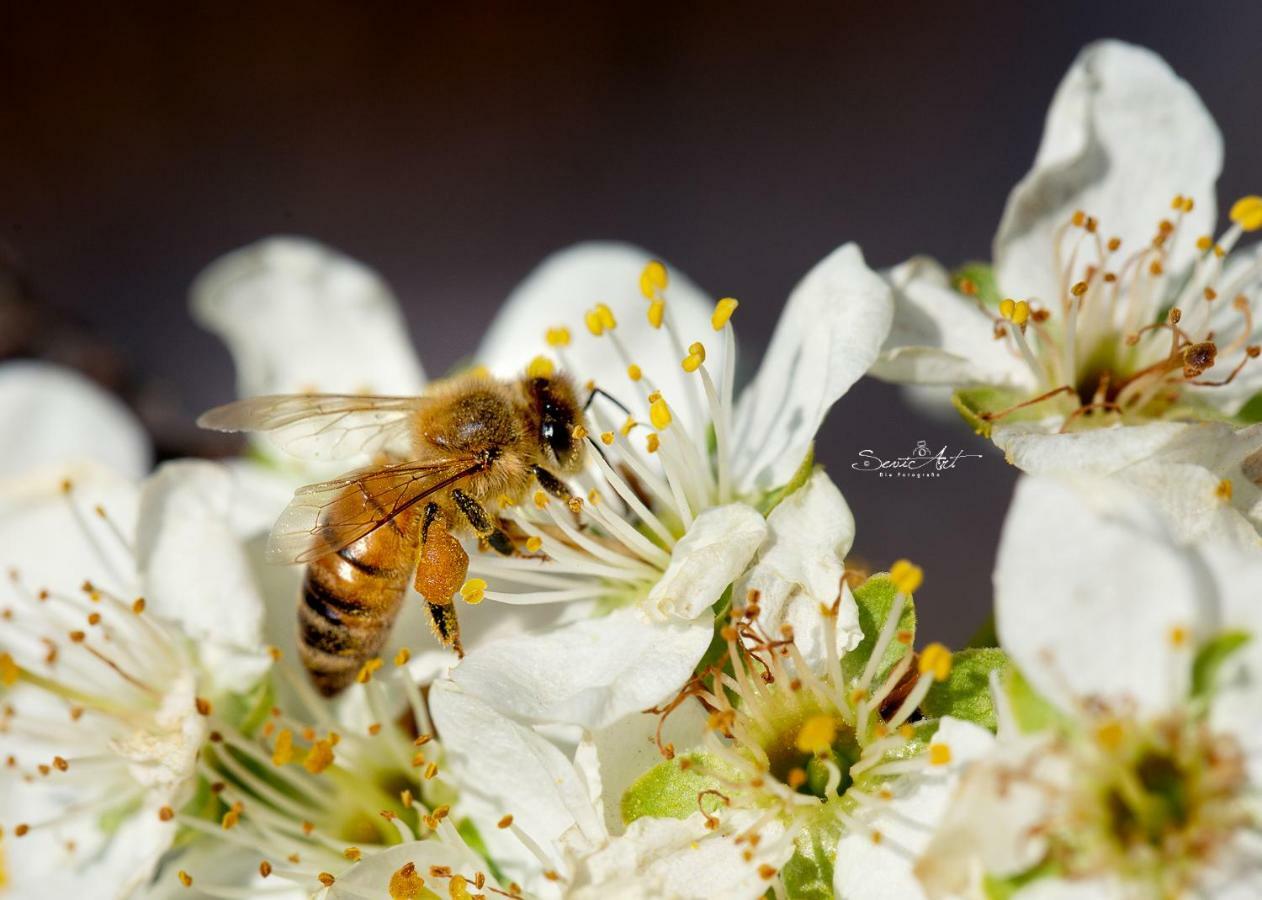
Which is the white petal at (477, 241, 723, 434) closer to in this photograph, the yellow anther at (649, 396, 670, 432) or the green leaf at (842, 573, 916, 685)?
the yellow anther at (649, 396, 670, 432)

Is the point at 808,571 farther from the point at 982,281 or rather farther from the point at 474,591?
the point at 982,281

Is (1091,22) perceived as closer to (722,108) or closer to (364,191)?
(722,108)

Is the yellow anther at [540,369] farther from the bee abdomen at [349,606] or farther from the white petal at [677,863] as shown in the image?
the white petal at [677,863]

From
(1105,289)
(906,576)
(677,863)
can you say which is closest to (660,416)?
(906,576)

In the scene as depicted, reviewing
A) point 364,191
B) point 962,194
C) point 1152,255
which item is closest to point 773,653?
point 1152,255

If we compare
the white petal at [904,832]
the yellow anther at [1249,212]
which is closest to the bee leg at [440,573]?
the white petal at [904,832]

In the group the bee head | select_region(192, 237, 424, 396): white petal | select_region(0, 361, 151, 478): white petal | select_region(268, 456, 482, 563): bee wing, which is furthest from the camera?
select_region(0, 361, 151, 478): white petal

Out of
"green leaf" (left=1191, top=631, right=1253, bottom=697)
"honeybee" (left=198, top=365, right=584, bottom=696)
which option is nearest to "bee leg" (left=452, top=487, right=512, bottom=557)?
"honeybee" (left=198, top=365, right=584, bottom=696)

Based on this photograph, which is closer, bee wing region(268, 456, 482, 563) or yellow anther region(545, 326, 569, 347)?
bee wing region(268, 456, 482, 563)
